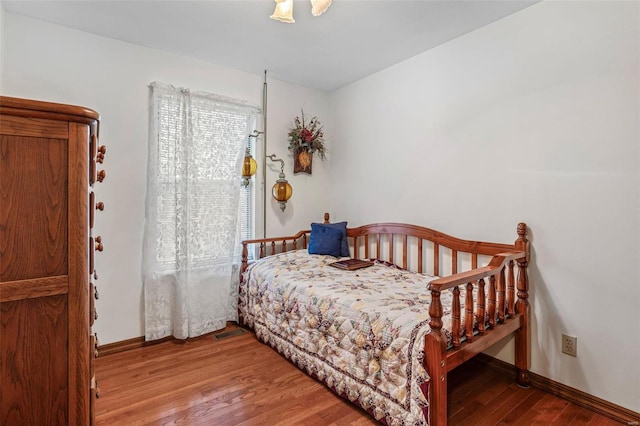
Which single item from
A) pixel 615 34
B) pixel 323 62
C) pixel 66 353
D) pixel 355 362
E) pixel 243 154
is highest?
pixel 323 62

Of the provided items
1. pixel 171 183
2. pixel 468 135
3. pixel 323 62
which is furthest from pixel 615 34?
pixel 171 183

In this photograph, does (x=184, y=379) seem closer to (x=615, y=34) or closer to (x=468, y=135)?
(x=468, y=135)

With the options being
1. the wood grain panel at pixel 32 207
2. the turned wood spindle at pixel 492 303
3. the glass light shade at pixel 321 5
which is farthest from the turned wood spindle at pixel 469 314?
the wood grain panel at pixel 32 207

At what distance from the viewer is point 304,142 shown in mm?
3434

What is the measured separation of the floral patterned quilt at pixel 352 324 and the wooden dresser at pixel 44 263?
50.1 inches

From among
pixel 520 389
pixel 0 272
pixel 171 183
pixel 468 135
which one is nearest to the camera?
pixel 0 272

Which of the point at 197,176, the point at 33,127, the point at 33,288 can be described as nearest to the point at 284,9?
the point at 33,127

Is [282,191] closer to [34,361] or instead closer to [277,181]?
[277,181]

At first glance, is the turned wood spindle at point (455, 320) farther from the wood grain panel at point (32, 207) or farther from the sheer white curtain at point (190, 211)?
the sheer white curtain at point (190, 211)

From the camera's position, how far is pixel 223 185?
2.94 metres

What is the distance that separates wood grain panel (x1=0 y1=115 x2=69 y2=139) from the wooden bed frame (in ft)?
4.69

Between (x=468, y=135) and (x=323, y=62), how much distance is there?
144 cm

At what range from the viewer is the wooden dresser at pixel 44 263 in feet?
2.47

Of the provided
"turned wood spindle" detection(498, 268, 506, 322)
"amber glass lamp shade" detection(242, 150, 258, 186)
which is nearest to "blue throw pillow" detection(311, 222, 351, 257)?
"amber glass lamp shade" detection(242, 150, 258, 186)
